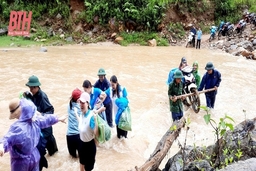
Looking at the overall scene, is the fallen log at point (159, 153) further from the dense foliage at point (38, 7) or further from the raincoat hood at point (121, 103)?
the dense foliage at point (38, 7)

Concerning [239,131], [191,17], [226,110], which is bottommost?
[226,110]

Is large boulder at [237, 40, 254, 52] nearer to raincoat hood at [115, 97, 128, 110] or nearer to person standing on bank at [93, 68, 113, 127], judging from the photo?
person standing on bank at [93, 68, 113, 127]

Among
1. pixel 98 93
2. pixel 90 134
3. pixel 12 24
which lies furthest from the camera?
pixel 12 24

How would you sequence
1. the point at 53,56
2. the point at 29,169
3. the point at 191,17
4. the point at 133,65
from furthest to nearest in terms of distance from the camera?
the point at 191,17
the point at 53,56
the point at 133,65
the point at 29,169

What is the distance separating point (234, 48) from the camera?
16.0m

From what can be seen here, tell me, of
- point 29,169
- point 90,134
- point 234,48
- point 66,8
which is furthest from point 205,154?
point 66,8

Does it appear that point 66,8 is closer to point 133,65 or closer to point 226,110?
point 133,65

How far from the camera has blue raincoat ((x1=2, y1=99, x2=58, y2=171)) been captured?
2.90 m

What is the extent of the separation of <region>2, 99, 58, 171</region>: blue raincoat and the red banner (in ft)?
53.7

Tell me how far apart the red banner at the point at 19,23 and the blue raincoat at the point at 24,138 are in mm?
16353

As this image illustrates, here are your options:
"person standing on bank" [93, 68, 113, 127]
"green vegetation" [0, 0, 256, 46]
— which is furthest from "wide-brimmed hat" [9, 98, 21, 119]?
"green vegetation" [0, 0, 256, 46]

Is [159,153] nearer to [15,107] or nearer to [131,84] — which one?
[15,107]

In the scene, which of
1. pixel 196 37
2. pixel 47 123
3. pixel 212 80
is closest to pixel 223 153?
pixel 47 123

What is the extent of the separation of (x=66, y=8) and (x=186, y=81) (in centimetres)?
1457
